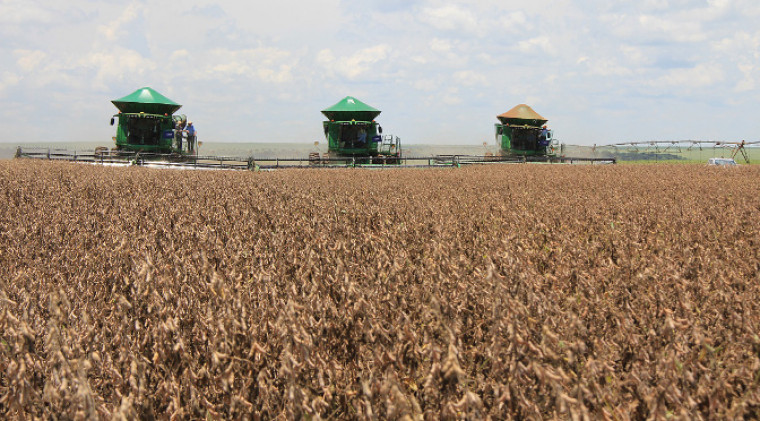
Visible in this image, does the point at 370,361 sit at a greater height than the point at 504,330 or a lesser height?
lesser

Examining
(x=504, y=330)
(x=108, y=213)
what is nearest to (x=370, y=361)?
(x=504, y=330)

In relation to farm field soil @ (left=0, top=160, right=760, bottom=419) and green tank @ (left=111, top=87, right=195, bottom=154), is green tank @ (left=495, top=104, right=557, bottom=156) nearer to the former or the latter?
green tank @ (left=111, top=87, right=195, bottom=154)

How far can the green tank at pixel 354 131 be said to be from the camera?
2608 cm

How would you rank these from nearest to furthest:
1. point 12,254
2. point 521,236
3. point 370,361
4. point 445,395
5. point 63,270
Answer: point 445,395 → point 370,361 → point 63,270 → point 12,254 → point 521,236

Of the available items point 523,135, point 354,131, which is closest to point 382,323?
point 354,131

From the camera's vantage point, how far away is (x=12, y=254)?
4.57 meters

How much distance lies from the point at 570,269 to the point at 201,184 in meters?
8.04

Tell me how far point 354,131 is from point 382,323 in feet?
79.5

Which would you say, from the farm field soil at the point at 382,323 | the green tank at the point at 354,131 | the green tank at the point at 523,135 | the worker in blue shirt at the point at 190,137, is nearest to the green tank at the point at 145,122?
the worker in blue shirt at the point at 190,137

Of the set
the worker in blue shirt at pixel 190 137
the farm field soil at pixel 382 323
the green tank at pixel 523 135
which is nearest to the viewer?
the farm field soil at pixel 382 323

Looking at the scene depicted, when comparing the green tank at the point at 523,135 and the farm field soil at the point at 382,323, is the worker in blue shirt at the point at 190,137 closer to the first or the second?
the green tank at the point at 523,135

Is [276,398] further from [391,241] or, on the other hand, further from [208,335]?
[391,241]

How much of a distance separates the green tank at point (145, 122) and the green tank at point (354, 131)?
7230mm

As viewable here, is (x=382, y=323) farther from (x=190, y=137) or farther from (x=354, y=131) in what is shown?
(x=190, y=137)
